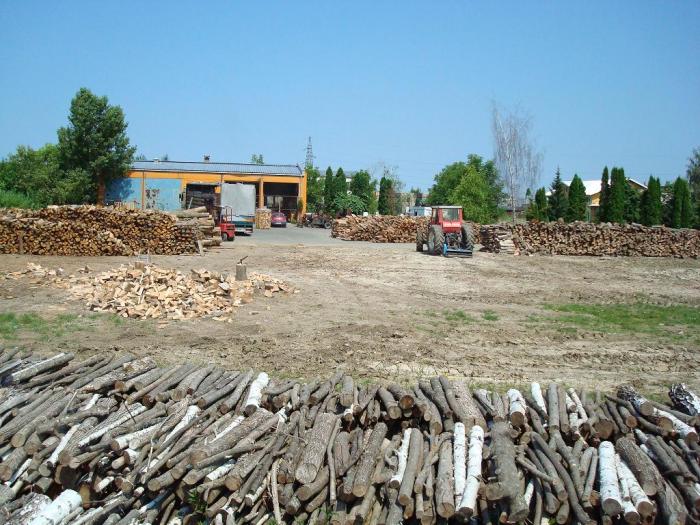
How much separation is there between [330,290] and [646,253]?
19964mm

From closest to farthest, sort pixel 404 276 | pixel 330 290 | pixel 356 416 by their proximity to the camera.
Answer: pixel 356 416 → pixel 330 290 → pixel 404 276

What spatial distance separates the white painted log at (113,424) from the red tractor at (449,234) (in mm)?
20153

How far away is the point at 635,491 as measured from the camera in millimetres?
4602

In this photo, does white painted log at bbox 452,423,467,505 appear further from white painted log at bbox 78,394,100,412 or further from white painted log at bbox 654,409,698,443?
white painted log at bbox 78,394,100,412

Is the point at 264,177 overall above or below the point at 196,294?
above

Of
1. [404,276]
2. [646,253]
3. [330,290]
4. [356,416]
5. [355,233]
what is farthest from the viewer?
[355,233]

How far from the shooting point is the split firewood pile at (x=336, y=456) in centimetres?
463

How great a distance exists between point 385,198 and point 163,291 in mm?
46254

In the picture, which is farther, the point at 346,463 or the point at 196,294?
the point at 196,294

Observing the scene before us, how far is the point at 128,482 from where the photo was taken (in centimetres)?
482

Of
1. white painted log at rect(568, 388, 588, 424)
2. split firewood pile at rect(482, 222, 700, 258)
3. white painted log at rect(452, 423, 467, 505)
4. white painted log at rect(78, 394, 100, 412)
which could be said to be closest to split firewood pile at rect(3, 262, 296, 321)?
white painted log at rect(78, 394, 100, 412)

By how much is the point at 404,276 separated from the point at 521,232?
12931 millimetres

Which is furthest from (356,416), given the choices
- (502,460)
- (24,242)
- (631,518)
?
(24,242)

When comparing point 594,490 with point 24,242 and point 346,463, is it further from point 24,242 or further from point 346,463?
point 24,242
